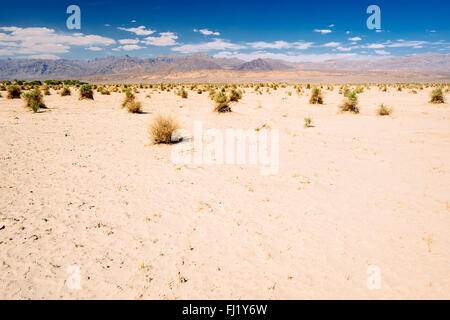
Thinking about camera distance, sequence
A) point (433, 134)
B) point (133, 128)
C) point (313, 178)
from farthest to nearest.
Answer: point (133, 128) < point (433, 134) < point (313, 178)

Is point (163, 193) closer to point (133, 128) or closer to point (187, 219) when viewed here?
point (187, 219)

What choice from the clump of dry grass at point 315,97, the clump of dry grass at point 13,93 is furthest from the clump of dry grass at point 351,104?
the clump of dry grass at point 13,93

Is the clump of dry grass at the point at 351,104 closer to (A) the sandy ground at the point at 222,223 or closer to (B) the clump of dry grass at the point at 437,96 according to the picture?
(A) the sandy ground at the point at 222,223

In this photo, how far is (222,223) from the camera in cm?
500

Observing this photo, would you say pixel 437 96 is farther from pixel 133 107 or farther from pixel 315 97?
pixel 133 107

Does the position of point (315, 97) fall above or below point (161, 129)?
above

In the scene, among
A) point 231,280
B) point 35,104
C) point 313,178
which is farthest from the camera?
point 35,104

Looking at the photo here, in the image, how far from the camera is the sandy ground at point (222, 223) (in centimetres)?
362

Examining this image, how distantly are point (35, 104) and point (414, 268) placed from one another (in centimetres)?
1871

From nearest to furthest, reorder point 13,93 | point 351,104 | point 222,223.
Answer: point 222,223, point 351,104, point 13,93

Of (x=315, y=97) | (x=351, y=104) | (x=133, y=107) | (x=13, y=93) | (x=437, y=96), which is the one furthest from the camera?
(x=13, y=93)

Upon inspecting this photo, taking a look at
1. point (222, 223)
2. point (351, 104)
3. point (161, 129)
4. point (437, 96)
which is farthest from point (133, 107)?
point (437, 96)

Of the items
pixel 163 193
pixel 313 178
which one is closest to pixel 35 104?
pixel 163 193
